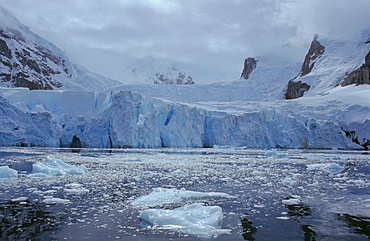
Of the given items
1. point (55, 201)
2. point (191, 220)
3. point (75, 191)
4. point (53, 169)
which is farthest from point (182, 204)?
point (53, 169)

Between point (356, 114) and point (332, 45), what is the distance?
33.0 metres

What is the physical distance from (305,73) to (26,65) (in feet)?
195

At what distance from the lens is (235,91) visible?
6625 centimetres

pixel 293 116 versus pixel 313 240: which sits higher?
pixel 293 116

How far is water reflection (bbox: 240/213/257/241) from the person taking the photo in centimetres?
414

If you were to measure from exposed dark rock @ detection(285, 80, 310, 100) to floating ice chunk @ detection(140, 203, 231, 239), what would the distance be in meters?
62.6

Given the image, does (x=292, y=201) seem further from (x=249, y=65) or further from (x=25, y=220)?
(x=249, y=65)

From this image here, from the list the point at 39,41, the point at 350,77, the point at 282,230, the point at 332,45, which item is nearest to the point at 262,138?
the point at 350,77

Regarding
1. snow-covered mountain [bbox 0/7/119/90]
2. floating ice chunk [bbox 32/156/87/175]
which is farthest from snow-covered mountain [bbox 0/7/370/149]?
snow-covered mountain [bbox 0/7/119/90]

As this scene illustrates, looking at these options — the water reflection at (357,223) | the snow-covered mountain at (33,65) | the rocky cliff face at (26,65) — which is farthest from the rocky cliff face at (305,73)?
the water reflection at (357,223)

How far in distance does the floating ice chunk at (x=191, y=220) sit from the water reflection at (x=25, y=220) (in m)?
1.28

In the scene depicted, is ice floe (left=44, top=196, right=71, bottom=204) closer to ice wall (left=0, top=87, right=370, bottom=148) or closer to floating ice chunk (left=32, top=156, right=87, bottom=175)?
floating ice chunk (left=32, top=156, right=87, bottom=175)

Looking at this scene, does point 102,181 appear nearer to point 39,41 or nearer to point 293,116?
point 293,116

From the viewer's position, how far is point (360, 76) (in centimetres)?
5503
